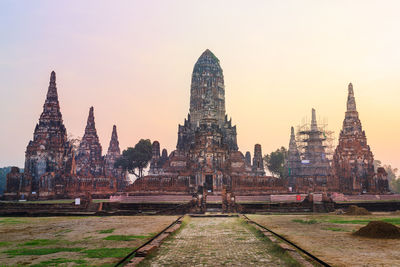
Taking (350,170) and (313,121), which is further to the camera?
(313,121)

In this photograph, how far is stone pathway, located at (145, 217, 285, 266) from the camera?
8672 mm

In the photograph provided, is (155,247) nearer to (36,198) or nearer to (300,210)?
(300,210)

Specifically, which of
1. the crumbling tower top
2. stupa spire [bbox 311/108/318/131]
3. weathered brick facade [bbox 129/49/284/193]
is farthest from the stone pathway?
stupa spire [bbox 311/108/318/131]

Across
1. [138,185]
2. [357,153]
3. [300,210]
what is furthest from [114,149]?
[300,210]

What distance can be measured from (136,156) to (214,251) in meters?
60.5

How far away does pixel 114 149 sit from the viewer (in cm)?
7594

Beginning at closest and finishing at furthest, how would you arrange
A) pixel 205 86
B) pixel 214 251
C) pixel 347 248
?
pixel 214 251
pixel 347 248
pixel 205 86

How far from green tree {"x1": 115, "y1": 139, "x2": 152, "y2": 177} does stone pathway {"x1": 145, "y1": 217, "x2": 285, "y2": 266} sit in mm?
56717

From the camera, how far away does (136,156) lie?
69312mm

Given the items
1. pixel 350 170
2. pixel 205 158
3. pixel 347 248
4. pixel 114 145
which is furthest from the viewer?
pixel 114 145

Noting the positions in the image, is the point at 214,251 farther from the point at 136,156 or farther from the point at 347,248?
the point at 136,156

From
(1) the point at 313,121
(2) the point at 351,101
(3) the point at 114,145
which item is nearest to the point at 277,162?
(1) the point at 313,121

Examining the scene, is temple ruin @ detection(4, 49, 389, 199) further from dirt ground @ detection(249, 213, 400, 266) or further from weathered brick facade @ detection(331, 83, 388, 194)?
dirt ground @ detection(249, 213, 400, 266)

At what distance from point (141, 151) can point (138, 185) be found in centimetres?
2491
